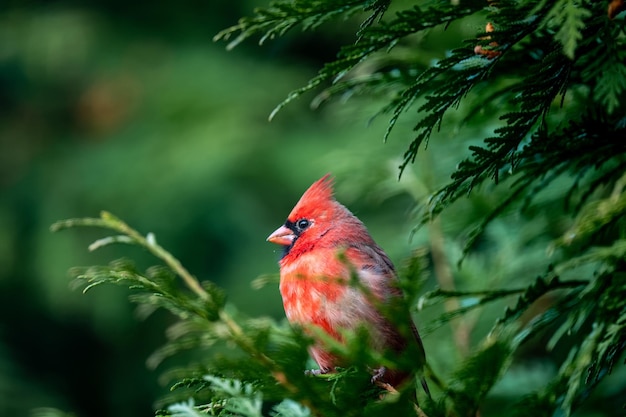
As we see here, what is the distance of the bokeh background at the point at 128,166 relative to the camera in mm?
6105

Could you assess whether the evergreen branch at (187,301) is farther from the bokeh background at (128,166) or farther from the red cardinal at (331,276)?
the bokeh background at (128,166)

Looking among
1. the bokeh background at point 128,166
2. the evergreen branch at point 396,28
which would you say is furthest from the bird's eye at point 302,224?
the bokeh background at point 128,166

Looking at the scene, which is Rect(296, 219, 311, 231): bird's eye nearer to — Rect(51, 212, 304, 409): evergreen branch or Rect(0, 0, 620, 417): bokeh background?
Rect(51, 212, 304, 409): evergreen branch

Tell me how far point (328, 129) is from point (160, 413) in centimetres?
548

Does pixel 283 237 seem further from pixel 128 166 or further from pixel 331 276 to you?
pixel 128 166

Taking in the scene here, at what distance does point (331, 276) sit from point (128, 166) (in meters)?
4.77

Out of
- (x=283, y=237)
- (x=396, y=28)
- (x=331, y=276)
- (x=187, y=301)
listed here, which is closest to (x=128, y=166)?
(x=283, y=237)

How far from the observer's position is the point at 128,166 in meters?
6.27

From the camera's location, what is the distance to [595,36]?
4.55 feet

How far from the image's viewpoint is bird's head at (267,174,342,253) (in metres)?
2.25

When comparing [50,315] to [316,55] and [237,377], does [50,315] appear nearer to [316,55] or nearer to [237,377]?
[316,55]

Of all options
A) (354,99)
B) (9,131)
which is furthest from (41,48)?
(354,99)

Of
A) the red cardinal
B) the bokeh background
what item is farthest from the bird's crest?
the bokeh background

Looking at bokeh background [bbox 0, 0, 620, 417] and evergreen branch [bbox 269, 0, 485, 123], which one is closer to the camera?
evergreen branch [bbox 269, 0, 485, 123]
